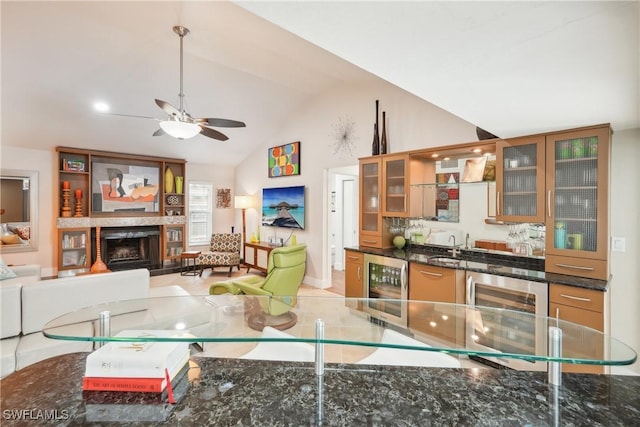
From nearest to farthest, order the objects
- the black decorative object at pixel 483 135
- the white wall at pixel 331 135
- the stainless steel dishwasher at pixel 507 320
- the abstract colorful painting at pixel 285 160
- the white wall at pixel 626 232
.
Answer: the stainless steel dishwasher at pixel 507 320
the white wall at pixel 626 232
the black decorative object at pixel 483 135
the white wall at pixel 331 135
the abstract colorful painting at pixel 285 160

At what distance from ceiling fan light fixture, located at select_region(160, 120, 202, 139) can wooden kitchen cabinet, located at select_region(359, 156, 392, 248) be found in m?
2.15

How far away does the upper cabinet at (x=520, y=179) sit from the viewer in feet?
8.77

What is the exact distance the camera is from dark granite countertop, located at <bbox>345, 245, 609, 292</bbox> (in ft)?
7.88

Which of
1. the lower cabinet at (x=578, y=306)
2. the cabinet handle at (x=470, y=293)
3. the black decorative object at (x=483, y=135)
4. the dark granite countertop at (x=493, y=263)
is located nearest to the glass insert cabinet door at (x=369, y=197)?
the dark granite countertop at (x=493, y=263)

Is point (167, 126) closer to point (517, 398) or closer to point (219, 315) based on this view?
point (219, 315)

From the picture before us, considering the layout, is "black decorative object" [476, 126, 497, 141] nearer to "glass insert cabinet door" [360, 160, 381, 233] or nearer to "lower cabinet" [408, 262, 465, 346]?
"glass insert cabinet door" [360, 160, 381, 233]

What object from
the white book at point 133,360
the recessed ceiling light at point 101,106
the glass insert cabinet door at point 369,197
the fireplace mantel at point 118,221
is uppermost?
the recessed ceiling light at point 101,106

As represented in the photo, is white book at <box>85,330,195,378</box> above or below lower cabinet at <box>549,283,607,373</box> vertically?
above

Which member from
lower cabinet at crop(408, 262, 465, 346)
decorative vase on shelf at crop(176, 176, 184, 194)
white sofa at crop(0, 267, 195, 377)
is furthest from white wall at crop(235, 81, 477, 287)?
white sofa at crop(0, 267, 195, 377)

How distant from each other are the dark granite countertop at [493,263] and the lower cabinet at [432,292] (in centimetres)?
8

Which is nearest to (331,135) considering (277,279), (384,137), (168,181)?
(384,137)

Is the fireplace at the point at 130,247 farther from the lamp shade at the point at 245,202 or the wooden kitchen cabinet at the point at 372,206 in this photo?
the wooden kitchen cabinet at the point at 372,206

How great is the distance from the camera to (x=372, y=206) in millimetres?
4176

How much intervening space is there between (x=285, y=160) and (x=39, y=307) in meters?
4.33
